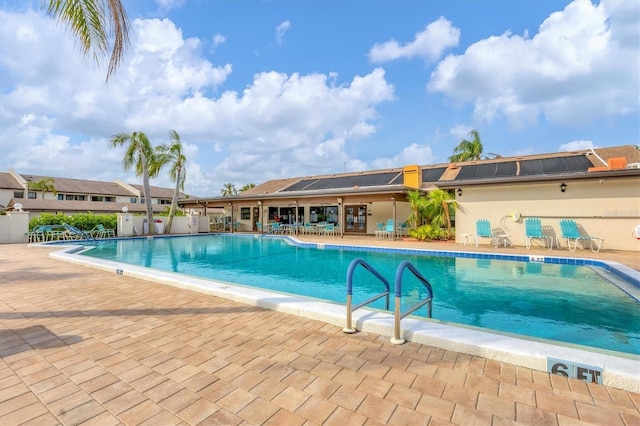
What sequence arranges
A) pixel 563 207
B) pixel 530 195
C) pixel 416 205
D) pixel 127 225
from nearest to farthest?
1. pixel 563 207
2. pixel 530 195
3. pixel 416 205
4. pixel 127 225

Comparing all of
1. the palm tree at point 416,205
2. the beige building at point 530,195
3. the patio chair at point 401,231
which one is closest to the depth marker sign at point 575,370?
the beige building at point 530,195

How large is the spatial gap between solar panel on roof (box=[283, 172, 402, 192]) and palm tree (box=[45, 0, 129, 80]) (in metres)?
17.4

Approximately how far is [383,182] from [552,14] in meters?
11.8

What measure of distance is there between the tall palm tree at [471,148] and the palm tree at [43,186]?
146ft

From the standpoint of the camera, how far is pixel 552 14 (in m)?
10.6

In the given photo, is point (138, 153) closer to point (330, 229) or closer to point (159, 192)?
point (330, 229)

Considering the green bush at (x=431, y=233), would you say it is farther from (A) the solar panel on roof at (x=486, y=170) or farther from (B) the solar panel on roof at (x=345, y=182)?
(B) the solar panel on roof at (x=345, y=182)

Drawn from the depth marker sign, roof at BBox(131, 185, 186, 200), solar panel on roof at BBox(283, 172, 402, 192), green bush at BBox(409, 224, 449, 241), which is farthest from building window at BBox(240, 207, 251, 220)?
the depth marker sign

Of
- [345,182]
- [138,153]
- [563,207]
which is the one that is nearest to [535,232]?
[563,207]

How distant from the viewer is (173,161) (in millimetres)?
21156

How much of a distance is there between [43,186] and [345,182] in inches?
1419

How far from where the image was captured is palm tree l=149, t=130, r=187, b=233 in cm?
2067

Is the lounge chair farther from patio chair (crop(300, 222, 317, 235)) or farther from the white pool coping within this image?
patio chair (crop(300, 222, 317, 235))

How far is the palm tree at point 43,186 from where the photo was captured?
3603 centimetres
